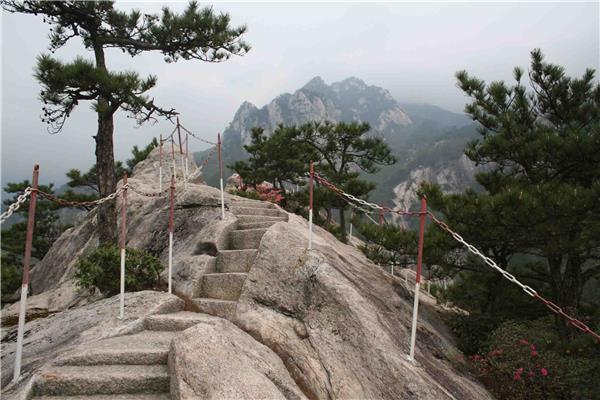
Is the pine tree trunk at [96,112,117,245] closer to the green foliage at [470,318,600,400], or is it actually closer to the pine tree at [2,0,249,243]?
the pine tree at [2,0,249,243]

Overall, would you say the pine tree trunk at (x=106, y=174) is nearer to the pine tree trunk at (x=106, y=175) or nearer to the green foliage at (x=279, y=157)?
the pine tree trunk at (x=106, y=175)

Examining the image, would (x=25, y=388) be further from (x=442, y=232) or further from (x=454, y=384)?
(x=442, y=232)

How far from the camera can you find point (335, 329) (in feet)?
17.7

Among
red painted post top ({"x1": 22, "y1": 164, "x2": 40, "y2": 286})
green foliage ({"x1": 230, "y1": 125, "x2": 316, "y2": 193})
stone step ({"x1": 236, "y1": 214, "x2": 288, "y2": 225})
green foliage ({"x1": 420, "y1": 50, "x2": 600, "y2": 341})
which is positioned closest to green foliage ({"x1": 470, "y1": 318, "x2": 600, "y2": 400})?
green foliage ({"x1": 420, "y1": 50, "x2": 600, "y2": 341})

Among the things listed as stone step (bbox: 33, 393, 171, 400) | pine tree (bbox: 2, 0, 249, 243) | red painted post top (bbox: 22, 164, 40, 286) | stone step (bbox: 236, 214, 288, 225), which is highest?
pine tree (bbox: 2, 0, 249, 243)

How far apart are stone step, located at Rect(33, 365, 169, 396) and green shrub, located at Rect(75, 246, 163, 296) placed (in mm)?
2878

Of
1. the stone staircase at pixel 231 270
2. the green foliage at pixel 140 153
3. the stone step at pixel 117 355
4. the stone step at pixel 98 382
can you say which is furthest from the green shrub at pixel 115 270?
the green foliage at pixel 140 153

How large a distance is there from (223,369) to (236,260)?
10.3 feet

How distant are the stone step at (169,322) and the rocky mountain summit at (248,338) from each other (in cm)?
2

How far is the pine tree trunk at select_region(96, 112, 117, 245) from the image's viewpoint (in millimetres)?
9391

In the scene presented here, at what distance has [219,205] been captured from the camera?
31.5 ft

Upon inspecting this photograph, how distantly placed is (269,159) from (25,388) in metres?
16.9

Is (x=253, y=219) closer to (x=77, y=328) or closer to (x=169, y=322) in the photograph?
(x=169, y=322)

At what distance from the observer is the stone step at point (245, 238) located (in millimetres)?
7684
